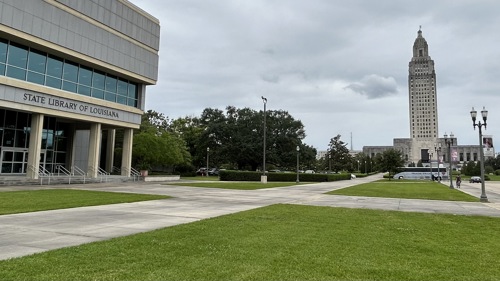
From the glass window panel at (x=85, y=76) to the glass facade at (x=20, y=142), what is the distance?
18.3 ft

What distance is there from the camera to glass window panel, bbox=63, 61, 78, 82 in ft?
108

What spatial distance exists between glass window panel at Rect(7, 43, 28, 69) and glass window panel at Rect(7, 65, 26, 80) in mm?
338

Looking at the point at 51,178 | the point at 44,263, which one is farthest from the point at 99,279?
the point at 51,178

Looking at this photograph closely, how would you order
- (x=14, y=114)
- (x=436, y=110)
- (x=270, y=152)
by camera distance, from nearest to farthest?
(x=14, y=114), (x=270, y=152), (x=436, y=110)

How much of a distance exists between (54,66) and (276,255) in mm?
32346

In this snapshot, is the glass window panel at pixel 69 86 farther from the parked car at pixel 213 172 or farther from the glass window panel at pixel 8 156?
the parked car at pixel 213 172

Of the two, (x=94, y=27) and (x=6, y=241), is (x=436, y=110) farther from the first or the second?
(x=6, y=241)

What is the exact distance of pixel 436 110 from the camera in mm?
183500

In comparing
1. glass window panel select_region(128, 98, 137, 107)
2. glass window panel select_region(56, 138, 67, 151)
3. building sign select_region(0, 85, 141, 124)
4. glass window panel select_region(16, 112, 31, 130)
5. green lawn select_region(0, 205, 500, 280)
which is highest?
glass window panel select_region(128, 98, 137, 107)

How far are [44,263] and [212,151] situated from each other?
6387 cm

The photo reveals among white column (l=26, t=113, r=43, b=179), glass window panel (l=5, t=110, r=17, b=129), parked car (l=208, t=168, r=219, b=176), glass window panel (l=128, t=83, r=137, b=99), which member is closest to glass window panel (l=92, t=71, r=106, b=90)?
glass window panel (l=128, t=83, r=137, b=99)

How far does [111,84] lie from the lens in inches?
1497

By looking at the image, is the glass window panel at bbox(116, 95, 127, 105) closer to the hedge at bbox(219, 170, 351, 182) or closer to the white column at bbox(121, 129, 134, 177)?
the white column at bbox(121, 129, 134, 177)

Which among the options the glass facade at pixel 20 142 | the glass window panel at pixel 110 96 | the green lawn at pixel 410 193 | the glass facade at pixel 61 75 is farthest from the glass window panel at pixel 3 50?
the green lawn at pixel 410 193
